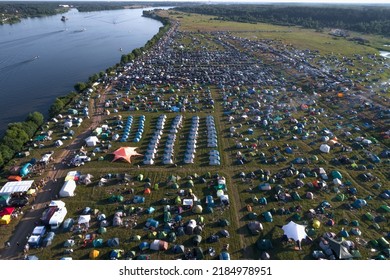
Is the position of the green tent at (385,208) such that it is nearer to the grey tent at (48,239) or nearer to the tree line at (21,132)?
the grey tent at (48,239)

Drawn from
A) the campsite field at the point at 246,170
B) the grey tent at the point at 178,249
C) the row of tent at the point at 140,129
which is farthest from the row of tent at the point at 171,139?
the grey tent at the point at 178,249

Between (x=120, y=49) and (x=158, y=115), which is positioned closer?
(x=158, y=115)

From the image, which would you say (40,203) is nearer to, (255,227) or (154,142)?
(154,142)

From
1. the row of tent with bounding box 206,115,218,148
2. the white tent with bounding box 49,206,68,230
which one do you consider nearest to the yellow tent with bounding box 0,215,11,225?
the white tent with bounding box 49,206,68,230

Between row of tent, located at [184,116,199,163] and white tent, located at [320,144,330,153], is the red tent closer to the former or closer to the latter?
row of tent, located at [184,116,199,163]

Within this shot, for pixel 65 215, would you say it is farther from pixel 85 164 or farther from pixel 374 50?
pixel 374 50

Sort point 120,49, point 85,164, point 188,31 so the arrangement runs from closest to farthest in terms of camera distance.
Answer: point 85,164, point 120,49, point 188,31

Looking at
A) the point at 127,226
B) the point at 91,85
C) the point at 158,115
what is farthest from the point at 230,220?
the point at 91,85
